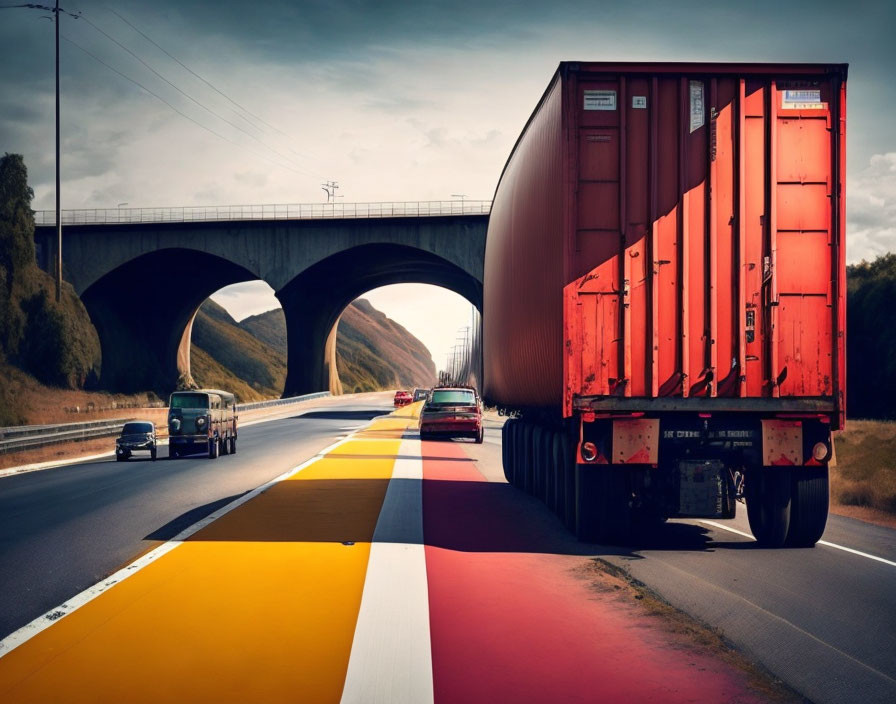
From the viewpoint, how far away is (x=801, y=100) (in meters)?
9.68

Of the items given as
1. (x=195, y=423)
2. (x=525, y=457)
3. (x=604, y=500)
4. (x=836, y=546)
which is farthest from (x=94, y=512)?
(x=195, y=423)

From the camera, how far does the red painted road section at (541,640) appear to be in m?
Result: 5.09

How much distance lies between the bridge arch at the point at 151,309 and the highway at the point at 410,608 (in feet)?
170

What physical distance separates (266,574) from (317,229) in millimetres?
53415

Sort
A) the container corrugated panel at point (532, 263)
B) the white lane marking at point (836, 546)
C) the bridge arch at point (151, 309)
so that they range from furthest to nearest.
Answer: the bridge arch at point (151, 309) < the container corrugated panel at point (532, 263) < the white lane marking at point (836, 546)

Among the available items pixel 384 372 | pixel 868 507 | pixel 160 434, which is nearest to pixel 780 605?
pixel 868 507

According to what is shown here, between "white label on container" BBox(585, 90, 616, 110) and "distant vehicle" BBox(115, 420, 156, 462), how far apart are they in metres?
17.9

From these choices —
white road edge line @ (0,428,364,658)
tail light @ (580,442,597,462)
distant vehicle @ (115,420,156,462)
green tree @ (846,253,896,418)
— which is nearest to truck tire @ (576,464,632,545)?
tail light @ (580,442,597,462)

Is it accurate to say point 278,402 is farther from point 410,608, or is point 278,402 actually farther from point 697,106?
point 410,608

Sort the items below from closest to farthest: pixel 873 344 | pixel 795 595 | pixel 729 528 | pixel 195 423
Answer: pixel 795 595
pixel 729 528
pixel 195 423
pixel 873 344

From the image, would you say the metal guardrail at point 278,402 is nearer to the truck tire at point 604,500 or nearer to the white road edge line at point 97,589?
the white road edge line at point 97,589

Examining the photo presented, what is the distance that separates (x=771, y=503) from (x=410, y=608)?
16.0 ft

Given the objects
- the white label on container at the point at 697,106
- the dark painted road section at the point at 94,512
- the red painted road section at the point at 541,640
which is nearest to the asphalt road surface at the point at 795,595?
the red painted road section at the point at 541,640

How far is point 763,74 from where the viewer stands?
31.9 ft
